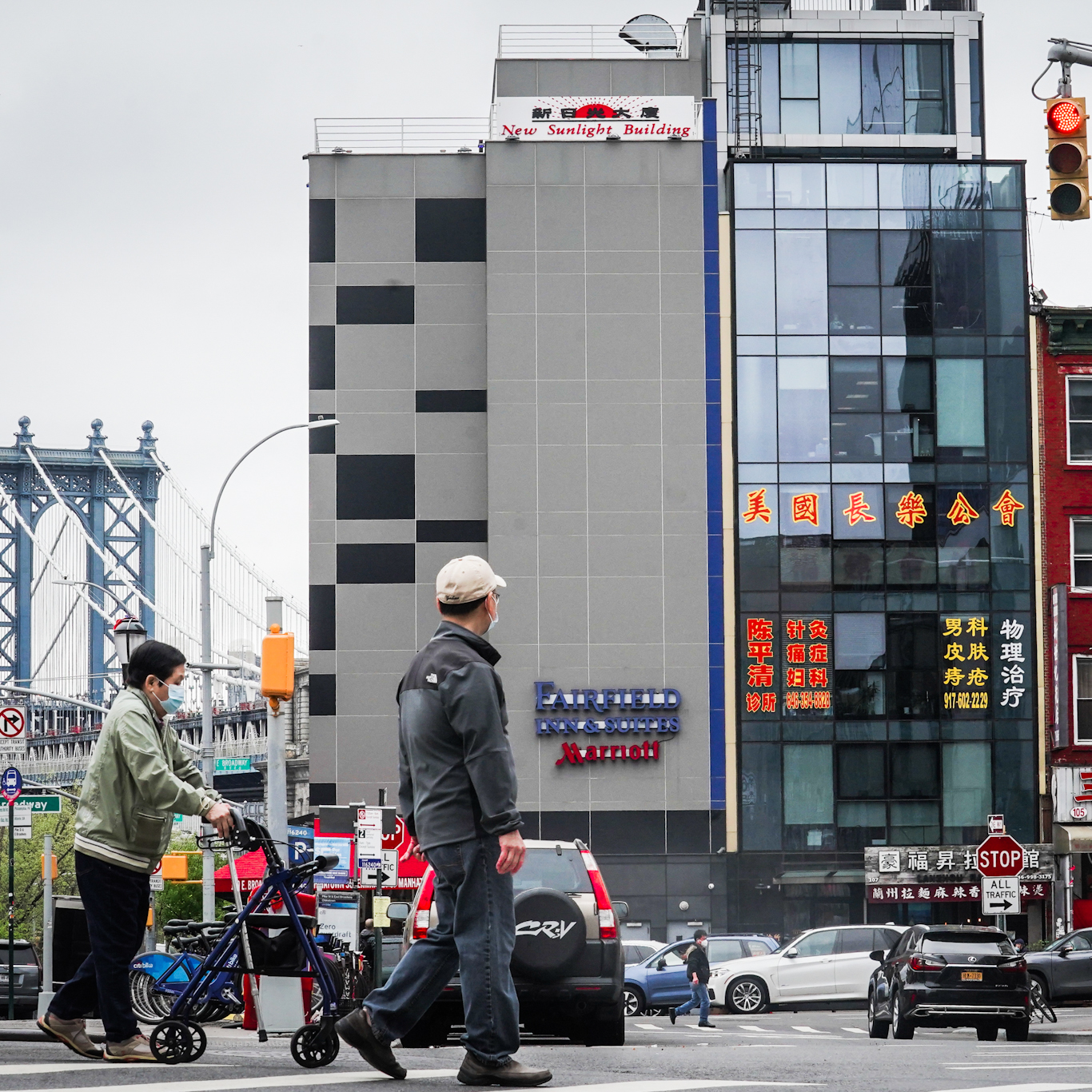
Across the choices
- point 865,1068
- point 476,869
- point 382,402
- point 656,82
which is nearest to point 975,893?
point 382,402

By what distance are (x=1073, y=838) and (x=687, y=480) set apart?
→ 42.7 feet

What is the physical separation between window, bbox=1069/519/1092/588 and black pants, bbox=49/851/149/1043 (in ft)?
137

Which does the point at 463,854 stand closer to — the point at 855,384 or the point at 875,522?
the point at 875,522

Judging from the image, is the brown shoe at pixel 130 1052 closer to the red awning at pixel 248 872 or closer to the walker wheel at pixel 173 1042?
the walker wheel at pixel 173 1042

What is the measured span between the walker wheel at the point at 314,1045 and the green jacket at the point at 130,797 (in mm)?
928

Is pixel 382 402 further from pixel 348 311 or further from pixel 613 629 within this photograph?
pixel 613 629

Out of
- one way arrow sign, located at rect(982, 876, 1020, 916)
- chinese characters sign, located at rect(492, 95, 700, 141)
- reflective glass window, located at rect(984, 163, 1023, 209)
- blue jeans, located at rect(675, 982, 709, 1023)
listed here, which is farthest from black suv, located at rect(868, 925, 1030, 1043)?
chinese characters sign, located at rect(492, 95, 700, 141)

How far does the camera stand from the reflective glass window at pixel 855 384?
46500 mm

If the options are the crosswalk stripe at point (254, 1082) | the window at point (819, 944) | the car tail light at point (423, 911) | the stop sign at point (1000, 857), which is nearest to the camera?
the crosswalk stripe at point (254, 1082)

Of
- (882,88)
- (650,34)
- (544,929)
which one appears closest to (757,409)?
(882,88)

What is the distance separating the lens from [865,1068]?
8.38m

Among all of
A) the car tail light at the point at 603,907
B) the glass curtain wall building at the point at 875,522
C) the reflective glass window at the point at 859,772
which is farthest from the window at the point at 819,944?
the car tail light at the point at 603,907

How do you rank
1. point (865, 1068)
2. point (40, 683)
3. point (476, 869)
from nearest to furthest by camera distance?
point (476, 869)
point (865, 1068)
point (40, 683)

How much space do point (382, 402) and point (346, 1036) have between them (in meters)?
42.2
